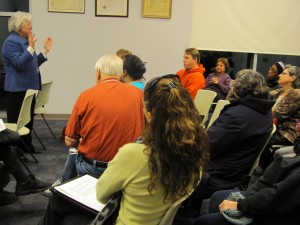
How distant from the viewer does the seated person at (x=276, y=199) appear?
151cm

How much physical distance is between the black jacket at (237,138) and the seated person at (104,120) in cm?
52

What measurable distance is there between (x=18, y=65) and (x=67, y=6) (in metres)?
2.04

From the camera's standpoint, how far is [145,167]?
1336 millimetres

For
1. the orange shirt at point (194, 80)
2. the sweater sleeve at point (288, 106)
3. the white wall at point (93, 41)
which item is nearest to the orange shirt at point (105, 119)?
the sweater sleeve at point (288, 106)

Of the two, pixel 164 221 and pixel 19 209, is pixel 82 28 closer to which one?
pixel 19 209

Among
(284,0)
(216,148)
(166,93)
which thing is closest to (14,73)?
(216,148)

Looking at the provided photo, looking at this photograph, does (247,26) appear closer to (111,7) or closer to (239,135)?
(111,7)

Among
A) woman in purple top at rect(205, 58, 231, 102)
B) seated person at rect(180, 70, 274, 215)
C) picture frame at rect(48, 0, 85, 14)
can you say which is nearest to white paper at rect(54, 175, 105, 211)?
seated person at rect(180, 70, 274, 215)

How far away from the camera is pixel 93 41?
18.0ft

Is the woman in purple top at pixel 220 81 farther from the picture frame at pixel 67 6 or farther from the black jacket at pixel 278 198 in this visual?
the black jacket at pixel 278 198

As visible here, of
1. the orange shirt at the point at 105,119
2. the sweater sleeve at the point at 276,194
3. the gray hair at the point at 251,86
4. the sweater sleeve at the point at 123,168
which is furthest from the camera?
the gray hair at the point at 251,86

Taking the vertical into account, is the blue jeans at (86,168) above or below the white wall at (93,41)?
below

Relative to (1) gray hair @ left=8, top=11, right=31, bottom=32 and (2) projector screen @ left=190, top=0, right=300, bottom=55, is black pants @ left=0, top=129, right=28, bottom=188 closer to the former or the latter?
(1) gray hair @ left=8, top=11, right=31, bottom=32

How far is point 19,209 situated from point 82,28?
3.41 meters
